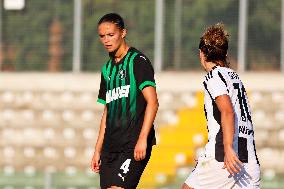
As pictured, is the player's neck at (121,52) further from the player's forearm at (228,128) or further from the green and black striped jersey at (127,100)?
the player's forearm at (228,128)

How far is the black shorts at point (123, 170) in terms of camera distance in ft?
22.8

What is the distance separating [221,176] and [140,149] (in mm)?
675

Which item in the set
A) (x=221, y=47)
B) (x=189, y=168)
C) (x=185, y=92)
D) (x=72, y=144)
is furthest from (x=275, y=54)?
(x=221, y=47)

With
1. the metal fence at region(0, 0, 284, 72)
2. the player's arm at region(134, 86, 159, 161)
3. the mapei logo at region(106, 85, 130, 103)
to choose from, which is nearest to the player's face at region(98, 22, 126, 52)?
the mapei logo at region(106, 85, 130, 103)

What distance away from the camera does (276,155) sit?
1395 centimetres

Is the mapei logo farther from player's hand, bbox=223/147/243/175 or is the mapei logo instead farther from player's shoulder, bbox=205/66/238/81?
player's hand, bbox=223/147/243/175

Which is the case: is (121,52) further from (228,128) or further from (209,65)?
(228,128)

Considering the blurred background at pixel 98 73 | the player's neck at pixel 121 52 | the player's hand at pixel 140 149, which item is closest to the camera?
the player's hand at pixel 140 149

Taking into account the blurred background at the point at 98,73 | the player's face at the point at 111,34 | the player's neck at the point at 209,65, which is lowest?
the blurred background at the point at 98,73

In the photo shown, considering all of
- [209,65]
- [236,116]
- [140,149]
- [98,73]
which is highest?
[209,65]

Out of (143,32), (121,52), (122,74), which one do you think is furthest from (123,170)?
(143,32)

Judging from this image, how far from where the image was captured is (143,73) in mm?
6922

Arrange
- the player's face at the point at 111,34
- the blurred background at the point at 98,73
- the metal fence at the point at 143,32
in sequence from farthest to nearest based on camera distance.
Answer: the metal fence at the point at 143,32 → the blurred background at the point at 98,73 → the player's face at the point at 111,34

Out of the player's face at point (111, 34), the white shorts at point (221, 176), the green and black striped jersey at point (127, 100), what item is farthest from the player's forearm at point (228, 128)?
the player's face at point (111, 34)
